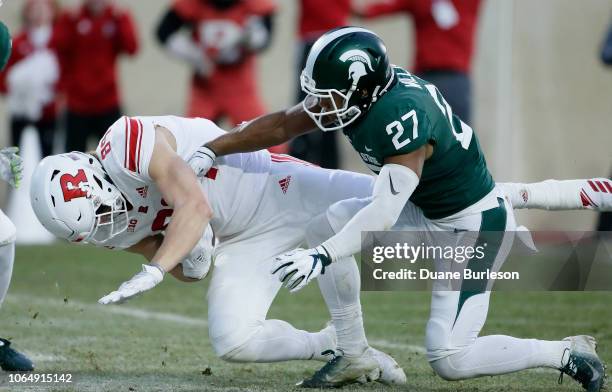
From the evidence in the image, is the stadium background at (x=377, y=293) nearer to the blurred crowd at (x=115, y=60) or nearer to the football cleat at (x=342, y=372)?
the football cleat at (x=342, y=372)

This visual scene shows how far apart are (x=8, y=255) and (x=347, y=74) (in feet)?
5.58

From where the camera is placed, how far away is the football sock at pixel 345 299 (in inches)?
186

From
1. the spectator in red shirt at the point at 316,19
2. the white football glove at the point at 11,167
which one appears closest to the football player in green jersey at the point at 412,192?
the white football glove at the point at 11,167

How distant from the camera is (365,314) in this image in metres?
6.68

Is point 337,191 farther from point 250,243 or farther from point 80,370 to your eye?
point 80,370

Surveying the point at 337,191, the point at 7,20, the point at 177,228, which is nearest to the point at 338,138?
the point at 7,20

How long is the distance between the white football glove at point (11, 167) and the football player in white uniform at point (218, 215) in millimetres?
491

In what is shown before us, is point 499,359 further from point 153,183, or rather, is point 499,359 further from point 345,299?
point 153,183

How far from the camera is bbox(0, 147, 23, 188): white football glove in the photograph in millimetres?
5070

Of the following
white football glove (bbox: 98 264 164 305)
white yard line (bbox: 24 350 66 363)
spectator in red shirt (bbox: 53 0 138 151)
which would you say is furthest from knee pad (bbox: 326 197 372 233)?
spectator in red shirt (bbox: 53 0 138 151)

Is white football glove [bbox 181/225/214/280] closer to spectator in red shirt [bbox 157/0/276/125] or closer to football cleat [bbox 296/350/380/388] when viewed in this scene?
football cleat [bbox 296/350/380/388]

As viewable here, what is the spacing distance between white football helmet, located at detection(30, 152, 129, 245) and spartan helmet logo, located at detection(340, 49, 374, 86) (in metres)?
1.01

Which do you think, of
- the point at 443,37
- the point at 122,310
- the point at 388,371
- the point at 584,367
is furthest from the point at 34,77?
the point at 584,367

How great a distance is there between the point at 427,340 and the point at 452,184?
0.59 m
